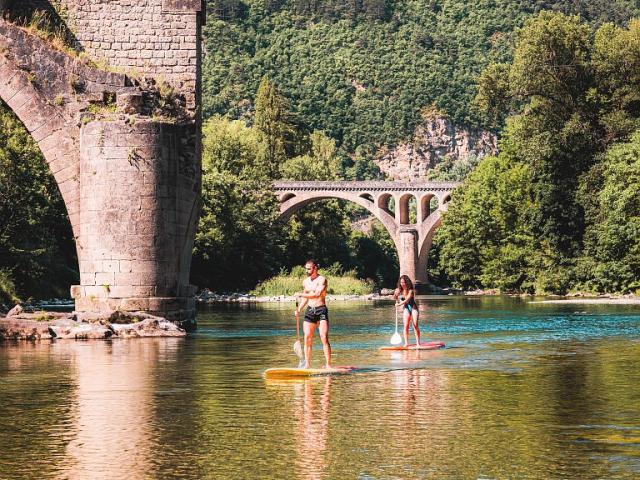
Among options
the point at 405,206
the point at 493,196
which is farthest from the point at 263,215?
the point at 405,206

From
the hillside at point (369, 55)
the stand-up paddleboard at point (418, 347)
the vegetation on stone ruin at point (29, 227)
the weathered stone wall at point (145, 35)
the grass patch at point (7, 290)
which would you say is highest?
the hillside at point (369, 55)

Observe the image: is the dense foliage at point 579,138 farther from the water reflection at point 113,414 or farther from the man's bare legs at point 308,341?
the man's bare legs at point 308,341

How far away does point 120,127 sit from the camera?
2828cm

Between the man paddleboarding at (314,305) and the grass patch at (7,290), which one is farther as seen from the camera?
the grass patch at (7,290)

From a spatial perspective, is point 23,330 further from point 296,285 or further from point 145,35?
point 296,285

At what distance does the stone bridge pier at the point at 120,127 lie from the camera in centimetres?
2814

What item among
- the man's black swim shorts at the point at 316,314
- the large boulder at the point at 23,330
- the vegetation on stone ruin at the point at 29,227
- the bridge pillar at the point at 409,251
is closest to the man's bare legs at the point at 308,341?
the man's black swim shorts at the point at 316,314

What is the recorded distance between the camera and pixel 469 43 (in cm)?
18262

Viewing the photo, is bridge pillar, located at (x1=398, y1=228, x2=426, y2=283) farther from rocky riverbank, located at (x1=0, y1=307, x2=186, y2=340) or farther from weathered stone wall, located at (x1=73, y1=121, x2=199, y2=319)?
rocky riverbank, located at (x1=0, y1=307, x2=186, y2=340)

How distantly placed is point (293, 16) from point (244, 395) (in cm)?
17891

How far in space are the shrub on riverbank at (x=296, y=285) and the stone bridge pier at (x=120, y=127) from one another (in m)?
45.3

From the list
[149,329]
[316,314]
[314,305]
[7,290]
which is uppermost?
[7,290]

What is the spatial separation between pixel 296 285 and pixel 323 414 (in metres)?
64.8

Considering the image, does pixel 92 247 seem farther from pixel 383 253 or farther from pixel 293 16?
pixel 293 16
